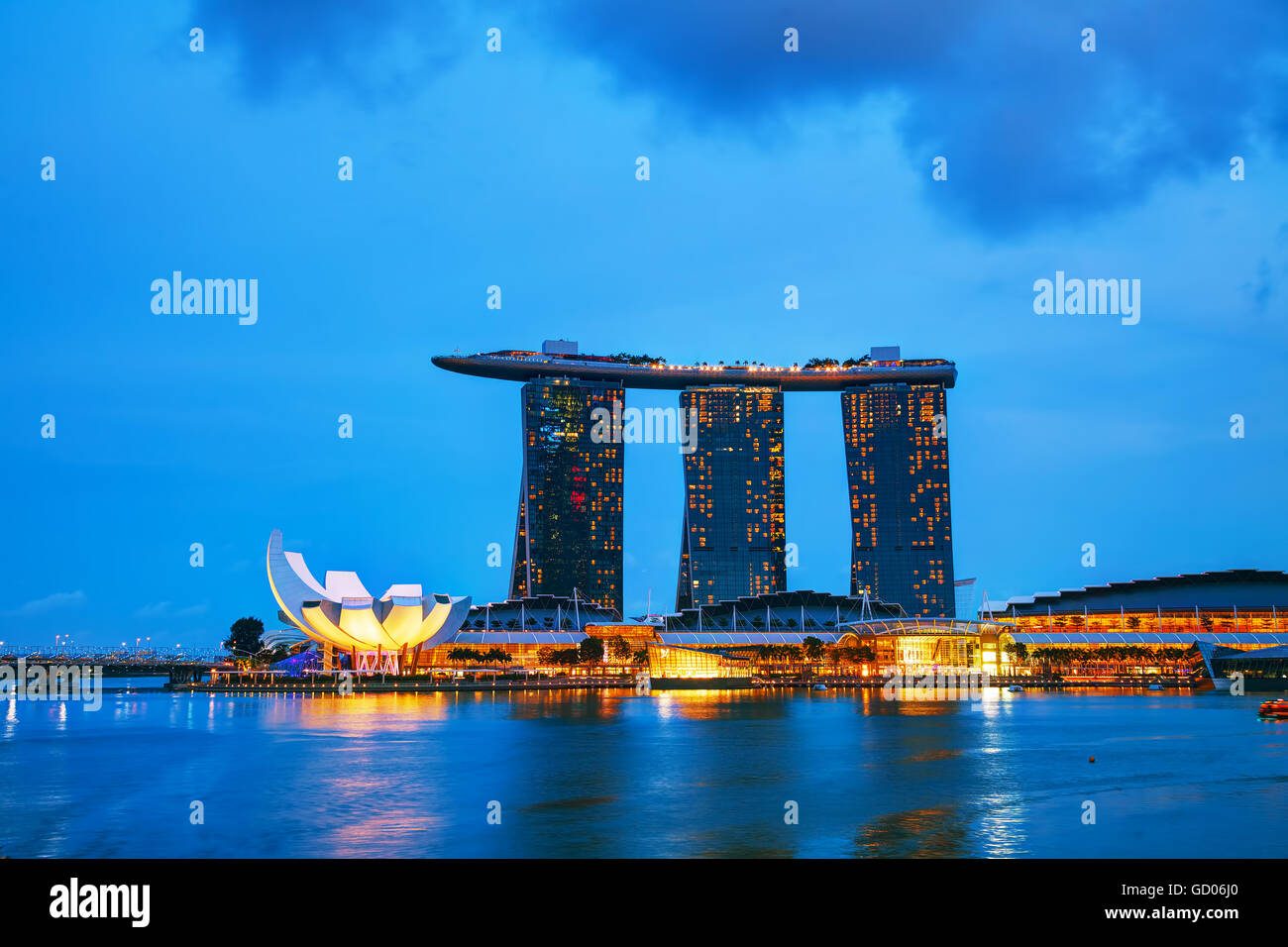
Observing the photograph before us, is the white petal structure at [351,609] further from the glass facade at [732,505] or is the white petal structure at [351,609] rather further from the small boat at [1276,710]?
the glass facade at [732,505]

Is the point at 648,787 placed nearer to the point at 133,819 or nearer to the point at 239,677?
the point at 133,819

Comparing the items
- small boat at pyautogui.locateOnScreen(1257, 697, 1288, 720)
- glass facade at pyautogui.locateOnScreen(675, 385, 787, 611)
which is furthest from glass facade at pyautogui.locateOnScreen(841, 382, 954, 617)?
small boat at pyautogui.locateOnScreen(1257, 697, 1288, 720)

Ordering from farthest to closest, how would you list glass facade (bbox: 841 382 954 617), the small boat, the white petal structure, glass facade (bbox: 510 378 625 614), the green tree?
glass facade (bbox: 841 382 954 617) < glass facade (bbox: 510 378 625 614) < the green tree < the white petal structure < the small boat

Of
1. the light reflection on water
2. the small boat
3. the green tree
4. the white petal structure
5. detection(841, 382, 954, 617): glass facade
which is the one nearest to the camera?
the light reflection on water

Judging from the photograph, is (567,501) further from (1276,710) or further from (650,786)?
(650,786)

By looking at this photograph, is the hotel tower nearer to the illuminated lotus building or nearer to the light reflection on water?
the illuminated lotus building
